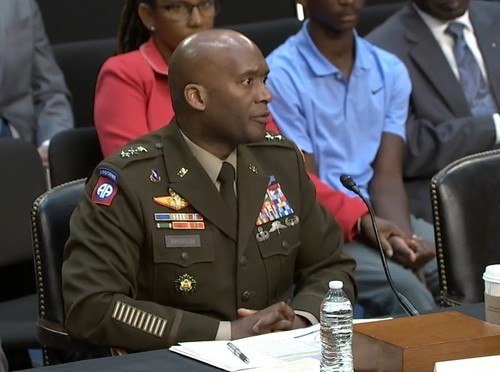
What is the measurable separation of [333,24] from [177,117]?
1175 millimetres

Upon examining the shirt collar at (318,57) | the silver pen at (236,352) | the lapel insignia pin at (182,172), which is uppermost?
the lapel insignia pin at (182,172)

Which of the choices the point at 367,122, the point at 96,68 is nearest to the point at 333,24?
the point at 367,122

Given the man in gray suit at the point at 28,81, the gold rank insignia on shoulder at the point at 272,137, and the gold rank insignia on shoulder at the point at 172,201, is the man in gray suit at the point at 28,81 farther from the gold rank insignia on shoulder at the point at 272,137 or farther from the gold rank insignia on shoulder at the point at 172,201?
the gold rank insignia on shoulder at the point at 172,201

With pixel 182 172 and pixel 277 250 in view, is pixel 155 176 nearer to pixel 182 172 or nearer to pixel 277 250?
pixel 182 172

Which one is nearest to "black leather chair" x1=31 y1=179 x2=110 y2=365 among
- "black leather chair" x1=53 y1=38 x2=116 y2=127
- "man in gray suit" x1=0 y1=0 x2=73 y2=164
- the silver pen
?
the silver pen

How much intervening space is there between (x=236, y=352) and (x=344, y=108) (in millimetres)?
1647

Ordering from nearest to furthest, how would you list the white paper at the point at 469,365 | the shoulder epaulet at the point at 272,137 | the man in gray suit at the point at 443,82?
1. the white paper at the point at 469,365
2. the shoulder epaulet at the point at 272,137
3. the man in gray suit at the point at 443,82

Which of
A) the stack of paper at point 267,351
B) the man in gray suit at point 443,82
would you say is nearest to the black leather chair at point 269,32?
the man in gray suit at point 443,82

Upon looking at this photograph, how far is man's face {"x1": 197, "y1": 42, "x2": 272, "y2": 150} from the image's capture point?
2.47 m

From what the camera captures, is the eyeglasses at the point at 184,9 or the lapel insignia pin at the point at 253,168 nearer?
the lapel insignia pin at the point at 253,168

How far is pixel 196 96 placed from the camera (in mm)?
2508

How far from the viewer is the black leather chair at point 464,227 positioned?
2754mm

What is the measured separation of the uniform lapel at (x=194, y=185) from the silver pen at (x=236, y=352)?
41cm

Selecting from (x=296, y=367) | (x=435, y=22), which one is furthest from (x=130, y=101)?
(x=296, y=367)
